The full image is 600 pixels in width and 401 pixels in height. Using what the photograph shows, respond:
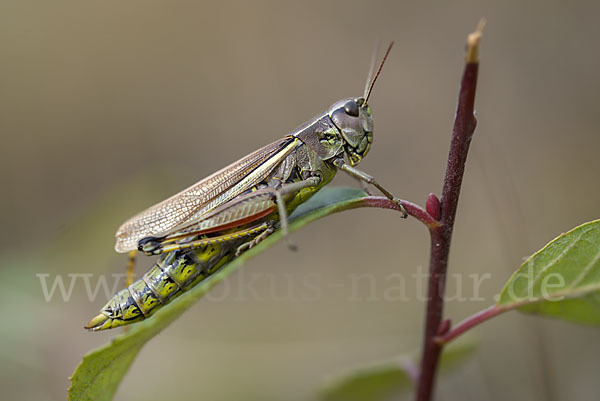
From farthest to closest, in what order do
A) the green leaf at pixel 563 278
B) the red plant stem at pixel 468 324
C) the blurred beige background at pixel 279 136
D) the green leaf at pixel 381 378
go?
the blurred beige background at pixel 279 136 < the green leaf at pixel 381 378 < the red plant stem at pixel 468 324 < the green leaf at pixel 563 278

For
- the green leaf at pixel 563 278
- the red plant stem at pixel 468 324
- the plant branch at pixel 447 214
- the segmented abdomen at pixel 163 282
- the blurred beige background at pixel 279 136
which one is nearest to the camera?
the plant branch at pixel 447 214

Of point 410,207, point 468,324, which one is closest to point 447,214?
point 410,207

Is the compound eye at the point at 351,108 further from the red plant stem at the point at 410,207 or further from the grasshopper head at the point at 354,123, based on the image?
the red plant stem at the point at 410,207

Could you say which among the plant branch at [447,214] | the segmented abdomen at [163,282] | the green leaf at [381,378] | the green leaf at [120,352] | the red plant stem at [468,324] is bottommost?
the green leaf at [381,378]

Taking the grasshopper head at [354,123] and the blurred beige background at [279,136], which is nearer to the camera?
the grasshopper head at [354,123]

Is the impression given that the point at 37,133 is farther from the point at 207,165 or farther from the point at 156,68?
the point at 207,165

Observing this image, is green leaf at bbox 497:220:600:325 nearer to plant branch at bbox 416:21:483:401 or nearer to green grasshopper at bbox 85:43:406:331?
plant branch at bbox 416:21:483:401

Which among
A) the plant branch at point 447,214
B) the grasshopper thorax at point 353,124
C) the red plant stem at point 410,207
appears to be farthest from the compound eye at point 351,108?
the plant branch at point 447,214

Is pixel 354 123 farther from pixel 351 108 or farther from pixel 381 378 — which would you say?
pixel 381 378
